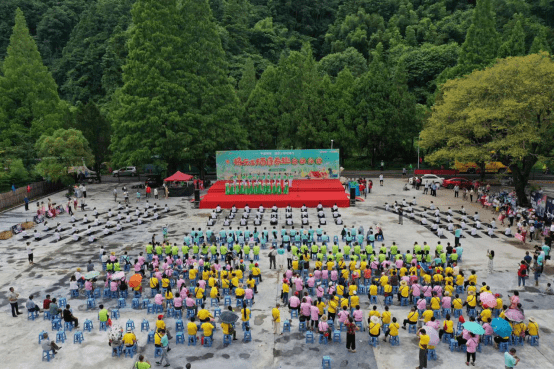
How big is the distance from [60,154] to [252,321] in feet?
101

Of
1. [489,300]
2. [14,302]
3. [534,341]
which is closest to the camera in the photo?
[534,341]

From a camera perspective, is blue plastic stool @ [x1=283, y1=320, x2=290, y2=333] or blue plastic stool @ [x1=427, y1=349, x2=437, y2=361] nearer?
blue plastic stool @ [x1=427, y1=349, x2=437, y2=361]

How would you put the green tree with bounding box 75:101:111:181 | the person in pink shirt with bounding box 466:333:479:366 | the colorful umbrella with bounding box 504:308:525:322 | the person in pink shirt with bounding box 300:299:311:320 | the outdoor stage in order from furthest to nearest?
1. the green tree with bounding box 75:101:111:181
2. the outdoor stage
3. the person in pink shirt with bounding box 300:299:311:320
4. the colorful umbrella with bounding box 504:308:525:322
5. the person in pink shirt with bounding box 466:333:479:366

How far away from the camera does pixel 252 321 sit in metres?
15.5

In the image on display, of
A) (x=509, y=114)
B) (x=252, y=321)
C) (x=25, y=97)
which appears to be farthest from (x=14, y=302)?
(x=25, y=97)

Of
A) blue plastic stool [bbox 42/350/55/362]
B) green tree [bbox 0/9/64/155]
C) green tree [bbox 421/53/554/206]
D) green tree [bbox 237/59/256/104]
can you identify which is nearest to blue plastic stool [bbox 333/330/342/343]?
blue plastic stool [bbox 42/350/55/362]

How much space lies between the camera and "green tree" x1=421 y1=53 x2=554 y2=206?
3122 cm

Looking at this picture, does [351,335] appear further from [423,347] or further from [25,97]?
[25,97]

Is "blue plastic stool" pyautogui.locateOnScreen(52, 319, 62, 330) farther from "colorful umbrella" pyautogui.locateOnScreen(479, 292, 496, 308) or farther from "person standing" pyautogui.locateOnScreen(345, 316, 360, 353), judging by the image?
"colorful umbrella" pyautogui.locateOnScreen(479, 292, 496, 308)

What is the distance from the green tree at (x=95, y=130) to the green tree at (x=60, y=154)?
781 centimetres

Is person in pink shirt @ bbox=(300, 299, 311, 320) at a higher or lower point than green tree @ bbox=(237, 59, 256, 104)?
lower

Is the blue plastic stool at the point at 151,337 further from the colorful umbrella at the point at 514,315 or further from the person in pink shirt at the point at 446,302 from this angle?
the colorful umbrella at the point at 514,315

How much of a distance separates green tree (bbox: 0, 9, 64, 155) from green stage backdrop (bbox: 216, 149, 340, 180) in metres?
21.0

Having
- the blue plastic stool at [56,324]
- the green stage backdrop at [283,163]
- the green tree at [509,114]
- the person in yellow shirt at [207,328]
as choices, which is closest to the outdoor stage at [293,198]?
the green stage backdrop at [283,163]
